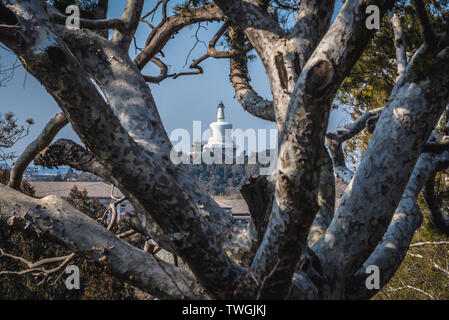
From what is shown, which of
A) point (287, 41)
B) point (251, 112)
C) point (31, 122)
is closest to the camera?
point (287, 41)

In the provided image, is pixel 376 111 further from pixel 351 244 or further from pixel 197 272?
pixel 197 272

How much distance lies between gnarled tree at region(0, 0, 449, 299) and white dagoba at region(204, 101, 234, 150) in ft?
209

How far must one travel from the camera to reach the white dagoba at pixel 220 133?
68369 millimetres

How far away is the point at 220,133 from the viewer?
7244 centimetres

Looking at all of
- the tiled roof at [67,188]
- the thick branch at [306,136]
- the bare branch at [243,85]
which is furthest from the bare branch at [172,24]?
the tiled roof at [67,188]

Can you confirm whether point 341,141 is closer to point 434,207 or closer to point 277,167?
point 434,207

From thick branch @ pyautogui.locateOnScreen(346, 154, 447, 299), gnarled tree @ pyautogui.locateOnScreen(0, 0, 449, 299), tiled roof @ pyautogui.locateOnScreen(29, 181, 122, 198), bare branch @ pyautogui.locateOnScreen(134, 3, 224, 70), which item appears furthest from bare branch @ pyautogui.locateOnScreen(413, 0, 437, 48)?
tiled roof @ pyautogui.locateOnScreen(29, 181, 122, 198)

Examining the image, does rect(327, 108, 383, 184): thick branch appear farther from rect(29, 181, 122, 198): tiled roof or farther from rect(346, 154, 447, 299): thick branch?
rect(29, 181, 122, 198): tiled roof

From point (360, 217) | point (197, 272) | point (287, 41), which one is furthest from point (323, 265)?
point (287, 41)

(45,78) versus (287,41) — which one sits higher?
(287,41)

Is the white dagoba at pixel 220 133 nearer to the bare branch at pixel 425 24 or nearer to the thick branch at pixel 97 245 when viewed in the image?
the thick branch at pixel 97 245

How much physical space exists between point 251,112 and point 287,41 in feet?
4.04

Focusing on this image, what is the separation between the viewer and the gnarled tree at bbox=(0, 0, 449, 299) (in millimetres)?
1675

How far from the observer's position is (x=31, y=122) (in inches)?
284
